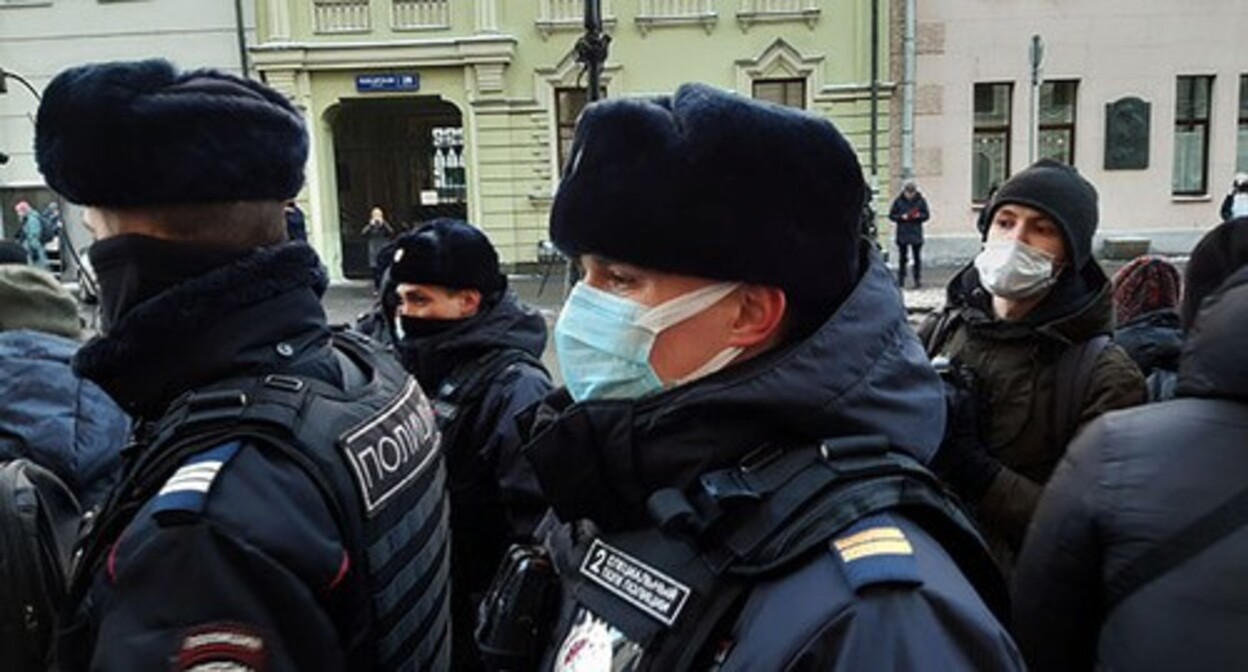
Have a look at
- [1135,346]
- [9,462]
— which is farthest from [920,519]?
[1135,346]

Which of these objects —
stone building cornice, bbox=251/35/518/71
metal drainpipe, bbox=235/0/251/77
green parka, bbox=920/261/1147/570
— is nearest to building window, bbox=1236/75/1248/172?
stone building cornice, bbox=251/35/518/71

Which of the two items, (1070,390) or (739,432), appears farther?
(1070,390)

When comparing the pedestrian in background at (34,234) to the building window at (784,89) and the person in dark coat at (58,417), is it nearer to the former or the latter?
the building window at (784,89)

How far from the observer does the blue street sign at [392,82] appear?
20250 mm

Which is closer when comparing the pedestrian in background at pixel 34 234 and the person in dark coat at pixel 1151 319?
the person in dark coat at pixel 1151 319

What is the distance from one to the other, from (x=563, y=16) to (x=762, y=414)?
19.8 meters

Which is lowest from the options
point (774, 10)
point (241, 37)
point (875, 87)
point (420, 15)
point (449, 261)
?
point (449, 261)

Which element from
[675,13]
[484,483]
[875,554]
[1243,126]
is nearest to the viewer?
[875,554]

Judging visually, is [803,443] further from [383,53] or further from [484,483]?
[383,53]

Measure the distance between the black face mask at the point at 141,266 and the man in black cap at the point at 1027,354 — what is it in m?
2.16

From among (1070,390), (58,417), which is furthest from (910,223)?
(58,417)

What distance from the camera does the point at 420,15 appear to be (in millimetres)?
20203

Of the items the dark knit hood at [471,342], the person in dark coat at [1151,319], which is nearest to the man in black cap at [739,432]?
the dark knit hood at [471,342]

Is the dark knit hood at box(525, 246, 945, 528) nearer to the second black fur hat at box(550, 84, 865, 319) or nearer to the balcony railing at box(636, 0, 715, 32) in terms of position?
the second black fur hat at box(550, 84, 865, 319)
